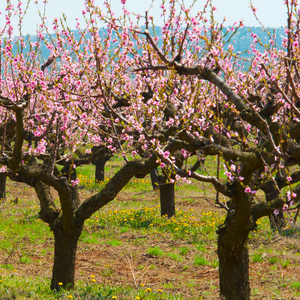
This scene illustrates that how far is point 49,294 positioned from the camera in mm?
6730

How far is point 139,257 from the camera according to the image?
392 inches

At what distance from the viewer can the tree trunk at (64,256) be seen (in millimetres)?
6934

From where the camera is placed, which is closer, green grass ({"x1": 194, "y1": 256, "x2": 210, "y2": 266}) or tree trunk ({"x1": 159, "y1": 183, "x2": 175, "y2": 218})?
green grass ({"x1": 194, "y1": 256, "x2": 210, "y2": 266})

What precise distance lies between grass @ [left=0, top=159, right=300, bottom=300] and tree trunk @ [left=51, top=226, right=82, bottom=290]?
0.89ft

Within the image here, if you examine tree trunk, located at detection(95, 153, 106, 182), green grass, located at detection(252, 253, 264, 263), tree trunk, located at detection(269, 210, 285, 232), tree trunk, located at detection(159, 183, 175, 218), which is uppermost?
tree trunk, located at detection(95, 153, 106, 182)

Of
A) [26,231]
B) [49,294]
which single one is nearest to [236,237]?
[49,294]

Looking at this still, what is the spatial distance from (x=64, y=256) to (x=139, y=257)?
347 cm

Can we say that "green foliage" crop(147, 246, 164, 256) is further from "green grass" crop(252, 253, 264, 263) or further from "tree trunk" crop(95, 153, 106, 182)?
"tree trunk" crop(95, 153, 106, 182)

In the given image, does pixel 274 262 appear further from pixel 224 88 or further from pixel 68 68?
pixel 68 68

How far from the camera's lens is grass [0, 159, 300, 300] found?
24.2 feet

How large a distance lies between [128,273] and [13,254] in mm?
3451

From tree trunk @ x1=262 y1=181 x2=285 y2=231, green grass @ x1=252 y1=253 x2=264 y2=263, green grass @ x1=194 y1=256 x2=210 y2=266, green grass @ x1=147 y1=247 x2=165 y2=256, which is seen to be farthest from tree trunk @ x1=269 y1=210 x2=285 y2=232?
green grass @ x1=147 y1=247 x2=165 y2=256

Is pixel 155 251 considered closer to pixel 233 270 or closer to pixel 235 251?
pixel 233 270

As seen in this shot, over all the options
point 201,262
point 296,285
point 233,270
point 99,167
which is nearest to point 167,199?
point 201,262
